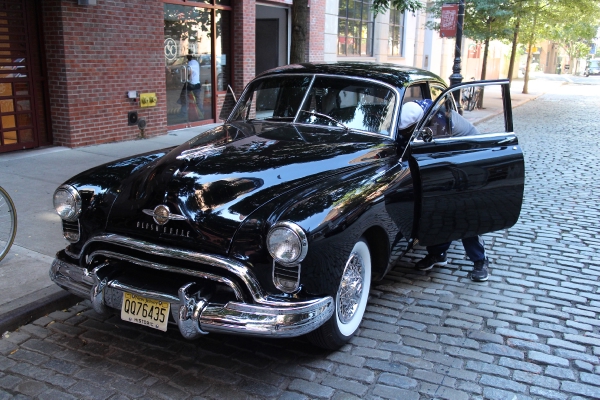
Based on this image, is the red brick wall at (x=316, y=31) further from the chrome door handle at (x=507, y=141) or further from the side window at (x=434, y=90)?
the chrome door handle at (x=507, y=141)

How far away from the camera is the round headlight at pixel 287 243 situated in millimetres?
3119

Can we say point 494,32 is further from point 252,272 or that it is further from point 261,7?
point 252,272

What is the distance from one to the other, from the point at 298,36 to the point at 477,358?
5.61 meters

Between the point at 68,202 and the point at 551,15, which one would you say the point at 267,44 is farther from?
the point at 551,15

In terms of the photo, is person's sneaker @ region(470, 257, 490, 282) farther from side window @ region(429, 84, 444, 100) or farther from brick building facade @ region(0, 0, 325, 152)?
brick building facade @ region(0, 0, 325, 152)

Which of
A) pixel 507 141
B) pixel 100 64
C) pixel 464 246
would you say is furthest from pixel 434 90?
pixel 100 64

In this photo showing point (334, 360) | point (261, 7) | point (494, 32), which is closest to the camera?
point (334, 360)

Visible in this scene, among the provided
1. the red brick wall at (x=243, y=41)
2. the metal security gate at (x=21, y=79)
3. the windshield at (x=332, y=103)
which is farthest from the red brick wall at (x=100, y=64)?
the windshield at (x=332, y=103)

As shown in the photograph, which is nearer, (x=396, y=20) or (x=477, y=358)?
(x=477, y=358)

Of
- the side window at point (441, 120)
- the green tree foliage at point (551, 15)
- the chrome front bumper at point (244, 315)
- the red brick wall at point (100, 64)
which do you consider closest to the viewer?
the chrome front bumper at point (244, 315)

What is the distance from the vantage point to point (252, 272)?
319 cm

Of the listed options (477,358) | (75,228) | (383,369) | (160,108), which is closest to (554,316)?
(477,358)

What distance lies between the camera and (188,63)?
478 inches

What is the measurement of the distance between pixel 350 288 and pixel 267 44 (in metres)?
12.9
